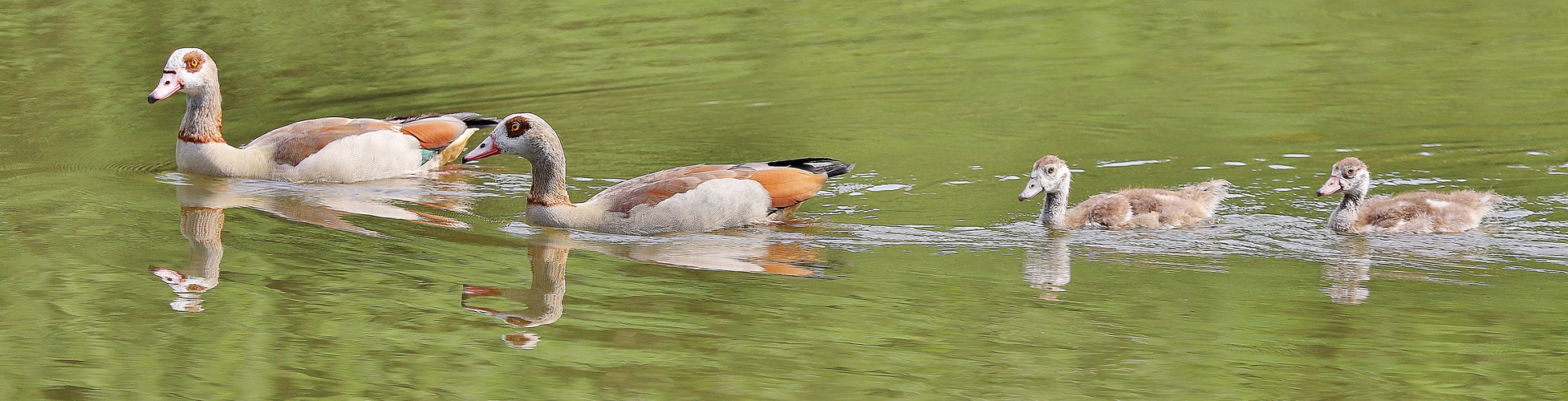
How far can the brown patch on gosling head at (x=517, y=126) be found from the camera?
9242 mm

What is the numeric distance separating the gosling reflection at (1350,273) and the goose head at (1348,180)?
11.0 inches

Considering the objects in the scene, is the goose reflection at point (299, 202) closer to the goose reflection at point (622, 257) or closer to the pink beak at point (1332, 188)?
the goose reflection at point (622, 257)

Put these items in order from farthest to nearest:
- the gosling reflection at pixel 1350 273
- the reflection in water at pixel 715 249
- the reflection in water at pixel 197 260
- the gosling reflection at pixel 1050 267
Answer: the reflection in water at pixel 715 249
the gosling reflection at pixel 1050 267
the reflection in water at pixel 197 260
the gosling reflection at pixel 1350 273

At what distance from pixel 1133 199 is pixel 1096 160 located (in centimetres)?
240

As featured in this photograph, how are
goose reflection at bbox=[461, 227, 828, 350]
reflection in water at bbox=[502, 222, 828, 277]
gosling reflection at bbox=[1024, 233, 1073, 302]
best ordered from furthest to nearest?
reflection in water at bbox=[502, 222, 828, 277]
gosling reflection at bbox=[1024, 233, 1073, 302]
goose reflection at bbox=[461, 227, 828, 350]

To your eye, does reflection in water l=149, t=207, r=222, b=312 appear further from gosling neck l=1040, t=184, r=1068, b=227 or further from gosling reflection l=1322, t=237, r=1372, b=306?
gosling reflection l=1322, t=237, r=1372, b=306

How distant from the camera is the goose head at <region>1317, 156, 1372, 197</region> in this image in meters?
8.93

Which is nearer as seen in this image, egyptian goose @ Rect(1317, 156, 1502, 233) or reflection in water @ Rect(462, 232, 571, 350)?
reflection in water @ Rect(462, 232, 571, 350)

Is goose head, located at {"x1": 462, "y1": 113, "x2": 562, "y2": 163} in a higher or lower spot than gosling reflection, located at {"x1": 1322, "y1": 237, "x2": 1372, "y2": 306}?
higher

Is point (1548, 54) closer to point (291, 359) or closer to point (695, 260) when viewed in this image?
point (695, 260)

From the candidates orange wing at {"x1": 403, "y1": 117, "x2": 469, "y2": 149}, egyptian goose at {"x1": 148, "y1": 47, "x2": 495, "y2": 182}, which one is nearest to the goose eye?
egyptian goose at {"x1": 148, "y1": 47, "x2": 495, "y2": 182}

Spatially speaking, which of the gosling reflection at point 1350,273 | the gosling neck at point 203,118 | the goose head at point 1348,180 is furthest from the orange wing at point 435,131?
the gosling reflection at point 1350,273

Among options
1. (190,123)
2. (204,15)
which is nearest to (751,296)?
(190,123)

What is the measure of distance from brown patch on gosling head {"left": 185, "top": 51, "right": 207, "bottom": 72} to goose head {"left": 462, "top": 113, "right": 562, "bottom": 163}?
351 centimetres
